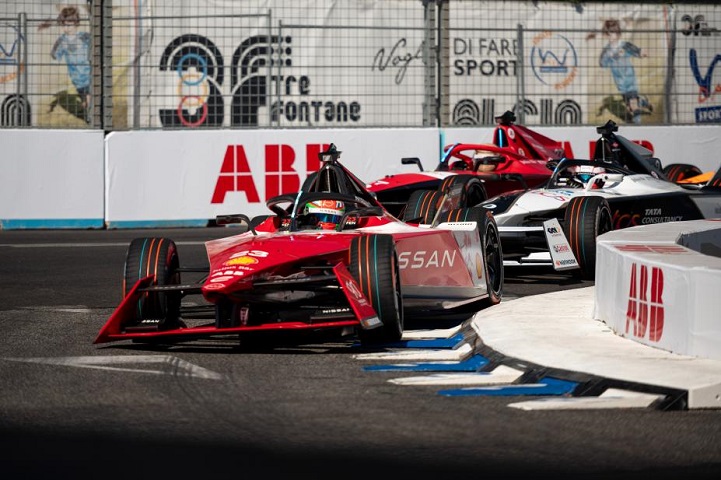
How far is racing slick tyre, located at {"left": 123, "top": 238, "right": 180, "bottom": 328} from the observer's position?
312 inches

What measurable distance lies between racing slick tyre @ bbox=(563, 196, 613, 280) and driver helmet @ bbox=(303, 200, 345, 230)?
113 inches

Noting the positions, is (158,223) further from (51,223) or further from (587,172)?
(587,172)

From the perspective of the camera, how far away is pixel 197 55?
20.1 meters

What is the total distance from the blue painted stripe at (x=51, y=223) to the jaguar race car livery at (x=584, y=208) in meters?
6.76

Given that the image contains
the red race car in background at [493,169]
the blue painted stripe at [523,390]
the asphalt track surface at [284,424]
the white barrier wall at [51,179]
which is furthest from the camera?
the white barrier wall at [51,179]

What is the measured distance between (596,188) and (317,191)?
4.10 m

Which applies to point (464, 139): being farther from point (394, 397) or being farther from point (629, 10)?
point (394, 397)

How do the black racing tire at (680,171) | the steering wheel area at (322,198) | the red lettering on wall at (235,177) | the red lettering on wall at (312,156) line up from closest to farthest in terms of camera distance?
the steering wheel area at (322,198), the black racing tire at (680,171), the red lettering on wall at (235,177), the red lettering on wall at (312,156)

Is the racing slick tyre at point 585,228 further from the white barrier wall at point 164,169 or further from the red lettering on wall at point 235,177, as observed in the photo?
the red lettering on wall at point 235,177

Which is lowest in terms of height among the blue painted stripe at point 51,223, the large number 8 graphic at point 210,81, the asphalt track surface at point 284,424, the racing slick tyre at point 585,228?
the asphalt track surface at point 284,424

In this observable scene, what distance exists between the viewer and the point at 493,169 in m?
15.7

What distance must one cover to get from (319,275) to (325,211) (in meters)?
1.51

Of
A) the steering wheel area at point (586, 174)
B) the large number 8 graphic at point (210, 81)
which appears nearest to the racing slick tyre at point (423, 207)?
the steering wheel area at point (586, 174)

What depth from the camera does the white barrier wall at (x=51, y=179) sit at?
1720 centimetres
